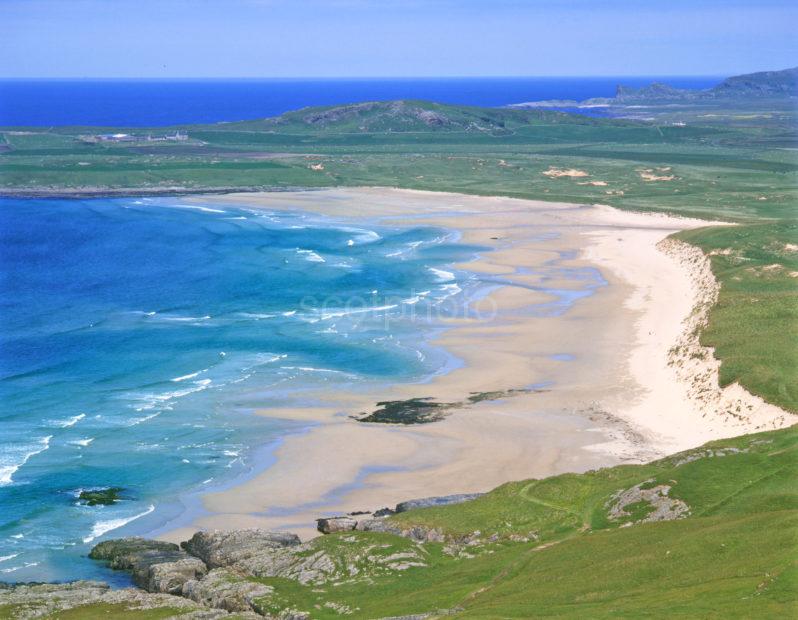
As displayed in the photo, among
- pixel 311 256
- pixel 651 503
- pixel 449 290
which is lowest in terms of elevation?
pixel 651 503

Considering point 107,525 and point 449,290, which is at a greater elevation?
point 449,290

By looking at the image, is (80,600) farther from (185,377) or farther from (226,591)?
(185,377)

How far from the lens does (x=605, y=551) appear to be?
4238cm

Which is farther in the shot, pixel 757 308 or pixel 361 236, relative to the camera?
pixel 361 236

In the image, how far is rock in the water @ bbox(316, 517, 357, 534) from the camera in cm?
5217

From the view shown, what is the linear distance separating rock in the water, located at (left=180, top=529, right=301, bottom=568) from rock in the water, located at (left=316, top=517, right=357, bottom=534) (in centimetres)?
253

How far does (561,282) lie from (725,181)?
284 ft

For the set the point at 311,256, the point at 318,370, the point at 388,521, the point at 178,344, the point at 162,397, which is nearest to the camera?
the point at 388,521

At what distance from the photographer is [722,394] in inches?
2714

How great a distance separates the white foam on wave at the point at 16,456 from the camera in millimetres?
60597

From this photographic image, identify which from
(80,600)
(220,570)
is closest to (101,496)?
(220,570)

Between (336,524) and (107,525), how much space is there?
41.1 feet

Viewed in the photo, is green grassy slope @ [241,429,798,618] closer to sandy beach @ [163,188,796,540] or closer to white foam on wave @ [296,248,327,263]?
sandy beach @ [163,188,796,540]

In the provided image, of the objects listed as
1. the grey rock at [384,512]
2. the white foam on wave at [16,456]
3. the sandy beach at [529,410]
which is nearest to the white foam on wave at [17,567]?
the sandy beach at [529,410]
